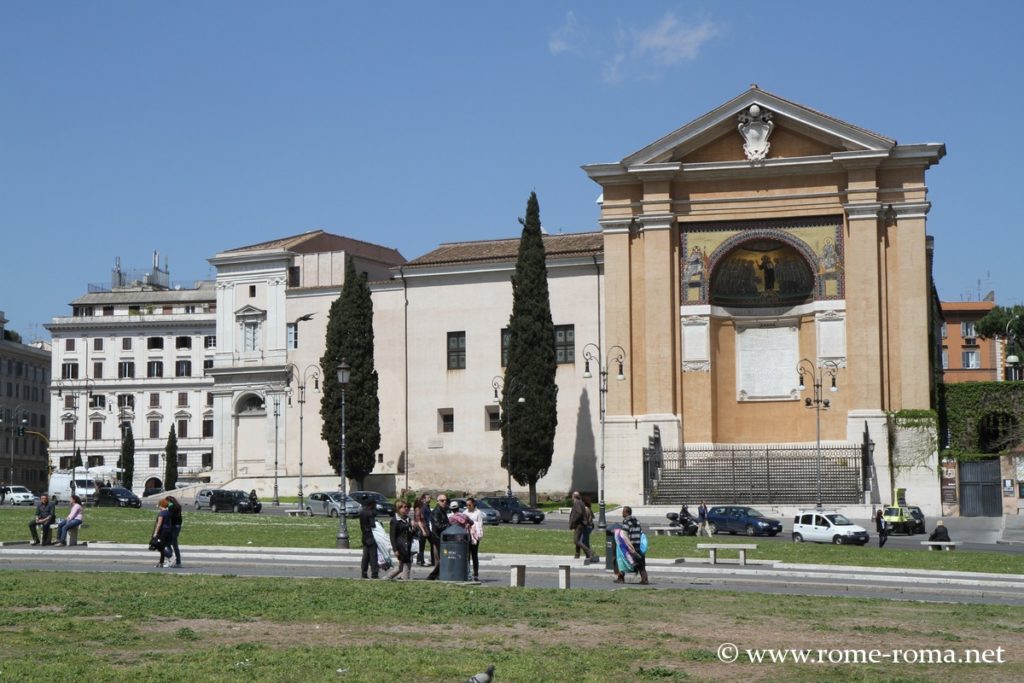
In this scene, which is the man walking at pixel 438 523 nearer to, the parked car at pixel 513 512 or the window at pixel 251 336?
the parked car at pixel 513 512

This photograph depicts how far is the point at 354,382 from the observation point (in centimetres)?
6881

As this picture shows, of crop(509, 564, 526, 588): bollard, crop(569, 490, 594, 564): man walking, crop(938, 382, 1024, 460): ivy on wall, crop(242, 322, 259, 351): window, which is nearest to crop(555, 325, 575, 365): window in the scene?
crop(938, 382, 1024, 460): ivy on wall

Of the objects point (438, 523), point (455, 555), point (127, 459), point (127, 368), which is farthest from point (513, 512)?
point (127, 368)

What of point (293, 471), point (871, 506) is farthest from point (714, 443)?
point (293, 471)

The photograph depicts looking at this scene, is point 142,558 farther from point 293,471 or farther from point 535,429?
point 293,471

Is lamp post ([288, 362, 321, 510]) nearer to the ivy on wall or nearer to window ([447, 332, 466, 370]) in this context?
window ([447, 332, 466, 370])

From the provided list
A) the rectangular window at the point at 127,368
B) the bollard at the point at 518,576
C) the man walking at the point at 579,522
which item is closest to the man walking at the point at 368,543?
the bollard at the point at 518,576

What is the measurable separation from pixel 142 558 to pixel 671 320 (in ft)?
118

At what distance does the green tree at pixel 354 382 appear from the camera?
225 feet

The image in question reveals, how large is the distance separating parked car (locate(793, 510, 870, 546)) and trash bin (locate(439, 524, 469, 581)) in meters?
22.2

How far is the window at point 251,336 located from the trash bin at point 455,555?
57483mm

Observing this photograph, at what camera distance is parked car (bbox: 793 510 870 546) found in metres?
45.1

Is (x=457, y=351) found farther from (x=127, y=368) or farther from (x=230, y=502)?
(x=127, y=368)

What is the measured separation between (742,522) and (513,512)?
9529 mm
